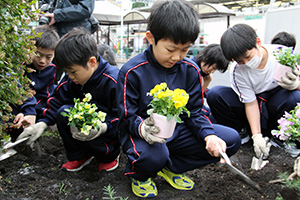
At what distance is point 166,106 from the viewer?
4.77 ft

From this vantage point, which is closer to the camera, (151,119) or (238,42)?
(151,119)

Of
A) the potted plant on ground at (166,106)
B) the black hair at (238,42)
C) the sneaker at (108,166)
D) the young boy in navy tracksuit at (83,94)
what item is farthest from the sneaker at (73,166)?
the black hair at (238,42)

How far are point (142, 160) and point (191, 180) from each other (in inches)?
20.7

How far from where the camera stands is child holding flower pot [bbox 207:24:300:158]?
229 centimetres

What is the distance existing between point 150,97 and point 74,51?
0.69 m

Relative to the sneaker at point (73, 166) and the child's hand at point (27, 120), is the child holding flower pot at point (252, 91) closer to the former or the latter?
the sneaker at point (73, 166)

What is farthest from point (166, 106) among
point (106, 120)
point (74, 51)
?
point (74, 51)

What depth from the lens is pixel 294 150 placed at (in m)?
2.50

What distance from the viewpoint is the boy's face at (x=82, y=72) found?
206 centimetres

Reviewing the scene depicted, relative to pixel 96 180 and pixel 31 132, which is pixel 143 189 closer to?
pixel 96 180

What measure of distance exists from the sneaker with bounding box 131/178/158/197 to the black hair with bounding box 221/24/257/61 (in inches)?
49.8

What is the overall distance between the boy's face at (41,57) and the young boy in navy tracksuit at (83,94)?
45cm

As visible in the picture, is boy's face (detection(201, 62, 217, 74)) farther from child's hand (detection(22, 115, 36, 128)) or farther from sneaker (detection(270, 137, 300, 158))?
child's hand (detection(22, 115, 36, 128))

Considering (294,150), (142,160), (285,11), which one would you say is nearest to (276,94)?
(294,150)
